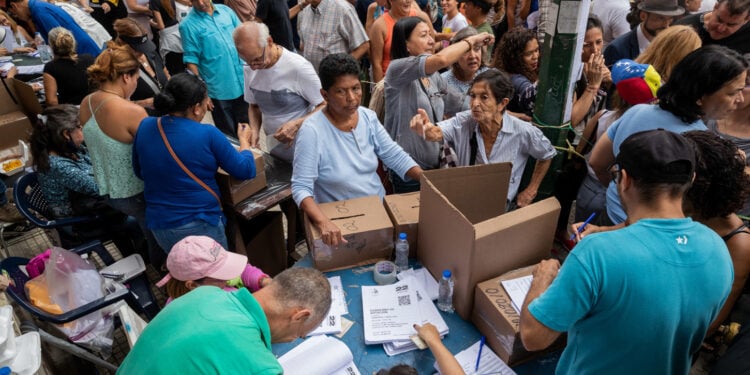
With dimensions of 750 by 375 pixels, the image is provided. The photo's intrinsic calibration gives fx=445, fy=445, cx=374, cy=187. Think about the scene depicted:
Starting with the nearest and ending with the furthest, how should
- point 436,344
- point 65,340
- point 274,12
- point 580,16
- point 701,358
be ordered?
point 436,344, point 580,16, point 65,340, point 701,358, point 274,12

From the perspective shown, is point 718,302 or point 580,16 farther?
point 580,16

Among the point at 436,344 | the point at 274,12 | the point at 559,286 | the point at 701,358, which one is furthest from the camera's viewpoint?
the point at 274,12

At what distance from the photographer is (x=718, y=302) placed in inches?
50.4

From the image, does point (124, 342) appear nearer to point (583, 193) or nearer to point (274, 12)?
point (583, 193)

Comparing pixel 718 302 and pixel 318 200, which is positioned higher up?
pixel 718 302

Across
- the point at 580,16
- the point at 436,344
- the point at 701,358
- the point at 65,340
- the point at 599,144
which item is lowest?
the point at 701,358

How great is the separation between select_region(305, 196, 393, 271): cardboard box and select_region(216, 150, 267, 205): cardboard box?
2.40 ft

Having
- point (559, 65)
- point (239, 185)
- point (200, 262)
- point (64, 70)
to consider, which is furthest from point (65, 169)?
point (559, 65)

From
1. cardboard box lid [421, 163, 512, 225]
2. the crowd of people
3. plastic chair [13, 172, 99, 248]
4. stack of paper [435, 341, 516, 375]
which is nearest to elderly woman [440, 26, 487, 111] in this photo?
the crowd of people

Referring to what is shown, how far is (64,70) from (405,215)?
11.4 feet

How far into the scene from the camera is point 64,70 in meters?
3.86

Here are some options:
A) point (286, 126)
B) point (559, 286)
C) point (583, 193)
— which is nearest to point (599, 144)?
point (583, 193)

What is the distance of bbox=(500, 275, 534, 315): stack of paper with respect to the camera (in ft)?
5.62

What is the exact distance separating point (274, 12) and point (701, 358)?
15.7 ft
